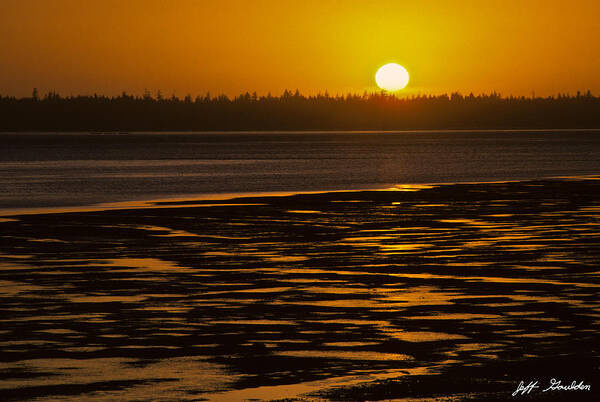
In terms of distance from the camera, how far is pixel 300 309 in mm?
18062

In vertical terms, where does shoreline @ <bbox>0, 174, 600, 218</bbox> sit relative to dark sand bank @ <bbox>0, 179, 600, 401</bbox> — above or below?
below

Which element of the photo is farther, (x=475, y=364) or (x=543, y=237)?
(x=543, y=237)

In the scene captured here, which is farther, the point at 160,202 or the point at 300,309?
the point at 160,202

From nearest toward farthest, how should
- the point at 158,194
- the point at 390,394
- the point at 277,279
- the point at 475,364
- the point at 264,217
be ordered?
the point at 390,394 < the point at 475,364 < the point at 277,279 < the point at 264,217 < the point at 158,194

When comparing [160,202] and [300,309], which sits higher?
[300,309]

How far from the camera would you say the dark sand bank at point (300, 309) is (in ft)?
42.2

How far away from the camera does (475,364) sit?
1357cm

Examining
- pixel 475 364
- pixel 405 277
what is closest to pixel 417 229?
pixel 405 277

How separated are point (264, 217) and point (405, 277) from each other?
1661 centimetres

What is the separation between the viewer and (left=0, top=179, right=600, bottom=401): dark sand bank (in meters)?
12.9

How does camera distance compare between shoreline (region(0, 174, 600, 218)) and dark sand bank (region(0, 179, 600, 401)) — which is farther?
shoreline (region(0, 174, 600, 218))

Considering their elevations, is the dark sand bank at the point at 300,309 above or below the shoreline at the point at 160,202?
above

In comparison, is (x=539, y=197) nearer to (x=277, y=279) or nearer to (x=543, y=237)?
(x=543, y=237)

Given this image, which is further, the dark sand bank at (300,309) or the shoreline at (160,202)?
the shoreline at (160,202)
